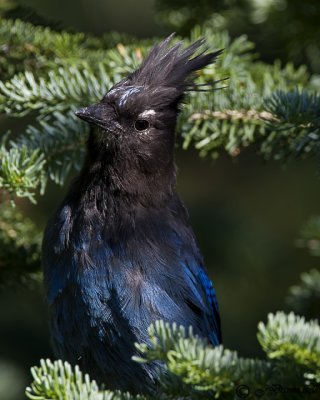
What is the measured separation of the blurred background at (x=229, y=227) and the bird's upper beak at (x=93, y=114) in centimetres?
80

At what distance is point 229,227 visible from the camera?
4.37 meters

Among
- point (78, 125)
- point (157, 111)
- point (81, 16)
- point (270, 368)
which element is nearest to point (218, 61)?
point (157, 111)

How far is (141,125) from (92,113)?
0.29 meters

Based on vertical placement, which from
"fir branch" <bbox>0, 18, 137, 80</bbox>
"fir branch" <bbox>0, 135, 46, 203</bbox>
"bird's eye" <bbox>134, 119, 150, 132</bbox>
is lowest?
"fir branch" <bbox>0, 135, 46, 203</bbox>

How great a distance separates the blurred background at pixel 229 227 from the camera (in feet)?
12.8

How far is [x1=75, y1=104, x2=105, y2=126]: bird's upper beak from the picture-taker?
2869 millimetres

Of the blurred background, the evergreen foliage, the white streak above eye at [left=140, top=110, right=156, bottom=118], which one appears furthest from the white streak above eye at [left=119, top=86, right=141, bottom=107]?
the evergreen foliage

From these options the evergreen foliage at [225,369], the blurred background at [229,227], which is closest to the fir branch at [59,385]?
the evergreen foliage at [225,369]

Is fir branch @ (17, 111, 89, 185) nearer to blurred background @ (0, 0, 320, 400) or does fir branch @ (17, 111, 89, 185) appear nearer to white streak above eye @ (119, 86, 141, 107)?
white streak above eye @ (119, 86, 141, 107)

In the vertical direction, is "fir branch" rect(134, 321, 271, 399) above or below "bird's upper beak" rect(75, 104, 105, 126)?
below

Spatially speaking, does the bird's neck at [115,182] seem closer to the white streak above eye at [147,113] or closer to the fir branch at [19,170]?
the white streak above eye at [147,113]

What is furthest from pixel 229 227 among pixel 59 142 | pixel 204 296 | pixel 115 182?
pixel 59 142

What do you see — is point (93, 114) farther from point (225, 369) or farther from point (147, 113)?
point (225, 369)

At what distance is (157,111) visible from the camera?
10.3ft
